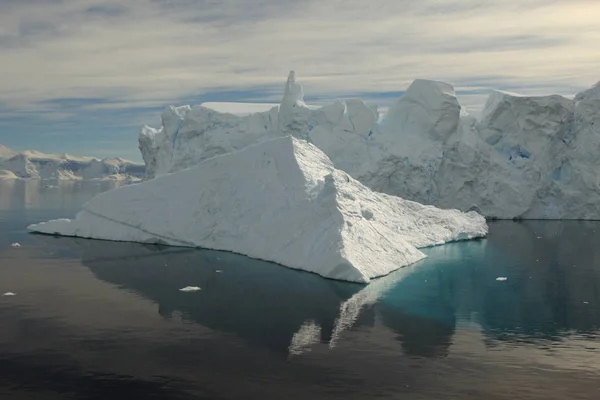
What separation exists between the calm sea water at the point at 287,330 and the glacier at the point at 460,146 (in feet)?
64.4

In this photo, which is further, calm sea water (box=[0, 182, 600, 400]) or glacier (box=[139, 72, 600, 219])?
glacier (box=[139, 72, 600, 219])

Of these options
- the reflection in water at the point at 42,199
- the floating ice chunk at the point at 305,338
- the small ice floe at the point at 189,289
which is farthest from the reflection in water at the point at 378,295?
the reflection in water at the point at 42,199

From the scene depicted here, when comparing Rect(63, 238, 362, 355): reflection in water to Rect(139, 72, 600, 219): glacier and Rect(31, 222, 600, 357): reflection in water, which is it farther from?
Rect(139, 72, 600, 219): glacier

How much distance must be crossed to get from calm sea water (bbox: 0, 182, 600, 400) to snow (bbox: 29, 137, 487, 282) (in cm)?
128

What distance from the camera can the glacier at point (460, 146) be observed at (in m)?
48.1

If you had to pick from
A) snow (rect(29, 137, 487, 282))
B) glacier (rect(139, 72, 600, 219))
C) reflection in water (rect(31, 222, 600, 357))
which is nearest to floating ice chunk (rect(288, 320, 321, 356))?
reflection in water (rect(31, 222, 600, 357))

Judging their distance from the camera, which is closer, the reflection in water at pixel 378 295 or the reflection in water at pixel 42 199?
the reflection in water at pixel 378 295

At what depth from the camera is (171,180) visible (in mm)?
34375

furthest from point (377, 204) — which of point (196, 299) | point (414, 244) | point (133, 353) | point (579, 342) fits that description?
point (133, 353)

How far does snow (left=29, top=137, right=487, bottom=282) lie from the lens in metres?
26.5

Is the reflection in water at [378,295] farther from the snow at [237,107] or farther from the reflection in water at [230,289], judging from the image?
the snow at [237,107]

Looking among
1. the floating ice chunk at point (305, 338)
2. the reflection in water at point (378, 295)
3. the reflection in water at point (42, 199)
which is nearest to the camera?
the floating ice chunk at point (305, 338)

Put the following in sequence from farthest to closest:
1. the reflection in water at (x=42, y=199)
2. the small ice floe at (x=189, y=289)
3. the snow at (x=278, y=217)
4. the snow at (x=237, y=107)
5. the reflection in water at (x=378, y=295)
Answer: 1. the reflection in water at (x=42, y=199)
2. the snow at (x=237, y=107)
3. the snow at (x=278, y=217)
4. the small ice floe at (x=189, y=289)
5. the reflection in water at (x=378, y=295)

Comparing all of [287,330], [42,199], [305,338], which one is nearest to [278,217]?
[287,330]
